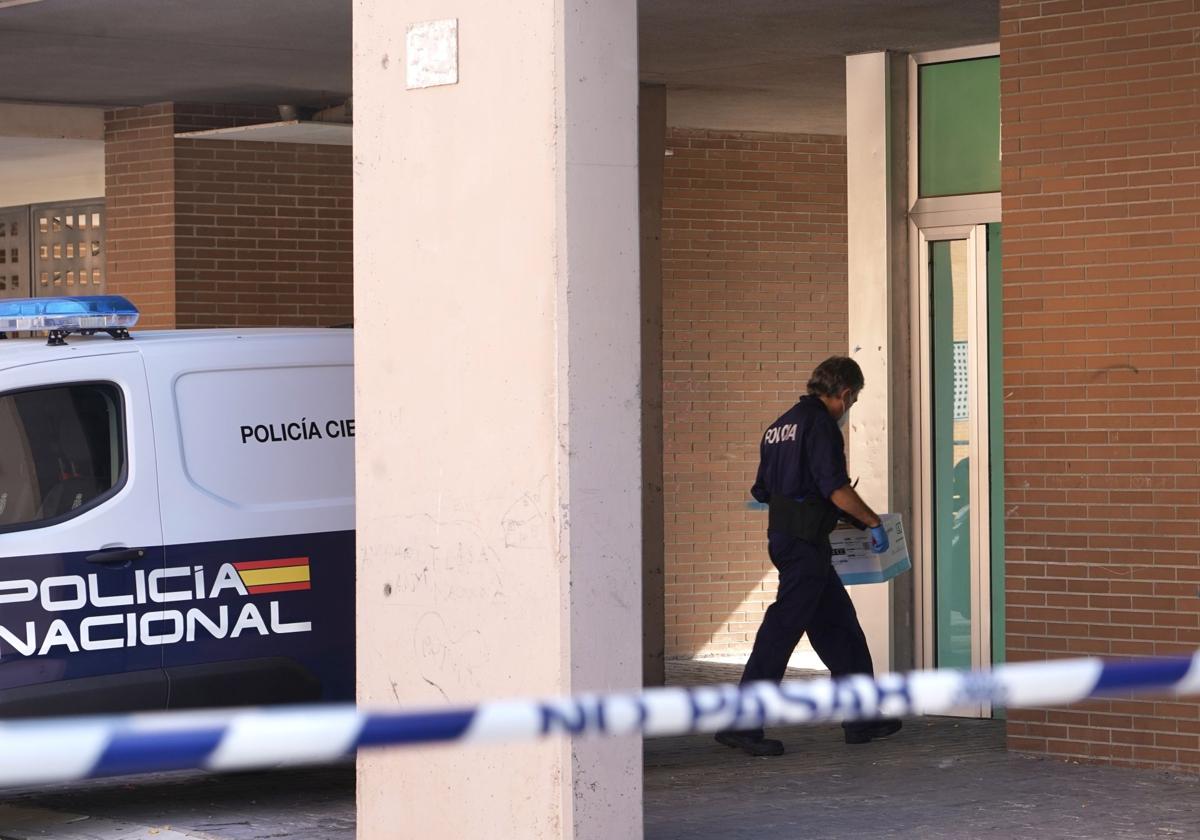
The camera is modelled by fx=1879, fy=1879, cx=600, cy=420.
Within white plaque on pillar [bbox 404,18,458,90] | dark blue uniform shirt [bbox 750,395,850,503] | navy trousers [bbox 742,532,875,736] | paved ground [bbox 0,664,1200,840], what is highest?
white plaque on pillar [bbox 404,18,458,90]

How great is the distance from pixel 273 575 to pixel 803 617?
2663mm

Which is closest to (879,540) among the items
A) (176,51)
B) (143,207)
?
(176,51)

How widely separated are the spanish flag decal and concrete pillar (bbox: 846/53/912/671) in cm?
388

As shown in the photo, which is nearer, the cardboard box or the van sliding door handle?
the van sliding door handle

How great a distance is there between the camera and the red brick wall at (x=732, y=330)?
14164mm

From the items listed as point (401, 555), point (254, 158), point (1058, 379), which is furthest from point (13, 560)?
point (254, 158)

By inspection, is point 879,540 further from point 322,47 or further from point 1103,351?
point 322,47

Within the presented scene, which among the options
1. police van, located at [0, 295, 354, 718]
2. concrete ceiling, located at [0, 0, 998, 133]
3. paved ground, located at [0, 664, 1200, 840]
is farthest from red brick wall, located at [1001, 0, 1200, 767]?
police van, located at [0, 295, 354, 718]

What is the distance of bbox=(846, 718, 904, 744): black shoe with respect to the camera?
9.26 metres

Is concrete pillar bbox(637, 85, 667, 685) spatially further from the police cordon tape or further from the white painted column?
the police cordon tape

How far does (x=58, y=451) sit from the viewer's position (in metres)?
7.28

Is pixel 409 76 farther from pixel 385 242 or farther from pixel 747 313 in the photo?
pixel 747 313

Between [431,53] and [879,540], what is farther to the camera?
[879,540]

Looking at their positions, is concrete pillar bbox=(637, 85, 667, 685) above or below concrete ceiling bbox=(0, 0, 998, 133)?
below
